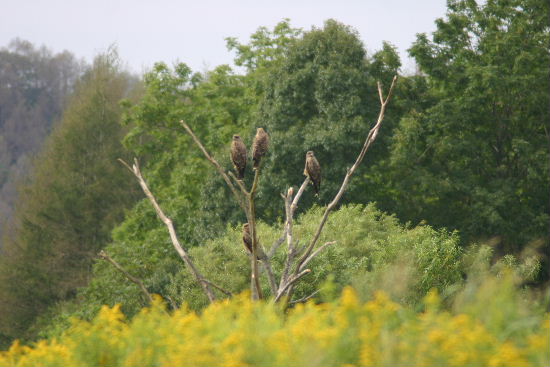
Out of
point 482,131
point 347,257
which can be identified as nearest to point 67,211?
point 482,131

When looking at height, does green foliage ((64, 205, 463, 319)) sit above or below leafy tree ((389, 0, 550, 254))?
below

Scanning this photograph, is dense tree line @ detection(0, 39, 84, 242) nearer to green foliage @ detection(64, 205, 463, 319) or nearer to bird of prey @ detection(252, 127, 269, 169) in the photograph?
green foliage @ detection(64, 205, 463, 319)

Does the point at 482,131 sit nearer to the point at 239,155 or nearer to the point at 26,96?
the point at 239,155

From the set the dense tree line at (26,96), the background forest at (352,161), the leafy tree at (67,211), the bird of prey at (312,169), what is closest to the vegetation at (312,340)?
the bird of prey at (312,169)

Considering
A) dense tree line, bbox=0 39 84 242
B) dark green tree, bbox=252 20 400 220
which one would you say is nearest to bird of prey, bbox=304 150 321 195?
dark green tree, bbox=252 20 400 220

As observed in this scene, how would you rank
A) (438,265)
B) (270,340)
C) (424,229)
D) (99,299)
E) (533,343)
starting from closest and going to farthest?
(533,343), (270,340), (438,265), (424,229), (99,299)

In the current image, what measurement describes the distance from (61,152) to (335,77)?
19.4 meters

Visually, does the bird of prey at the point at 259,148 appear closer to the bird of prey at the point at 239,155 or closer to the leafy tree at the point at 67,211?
the bird of prey at the point at 239,155

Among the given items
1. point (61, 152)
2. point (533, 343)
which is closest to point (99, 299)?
point (61, 152)

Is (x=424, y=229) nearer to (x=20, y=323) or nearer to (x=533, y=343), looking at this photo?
(x=533, y=343)

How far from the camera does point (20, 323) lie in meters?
34.5

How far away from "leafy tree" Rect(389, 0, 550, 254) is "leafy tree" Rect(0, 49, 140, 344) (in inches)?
628

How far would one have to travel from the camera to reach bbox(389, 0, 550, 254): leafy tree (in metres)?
22.4

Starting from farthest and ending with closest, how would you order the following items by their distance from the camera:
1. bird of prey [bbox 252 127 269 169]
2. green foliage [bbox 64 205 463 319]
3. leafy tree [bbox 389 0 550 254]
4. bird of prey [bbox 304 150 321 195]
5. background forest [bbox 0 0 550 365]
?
1. leafy tree [bbox 389 0 550 254]
2. background forest [bbox 0 0 550 365]
3. green foliage [bbox 64 205 463 319]
4. bird of prey [bbox 304 150 321 195]
5. bird of prey [bbox 252 127 269 169]
